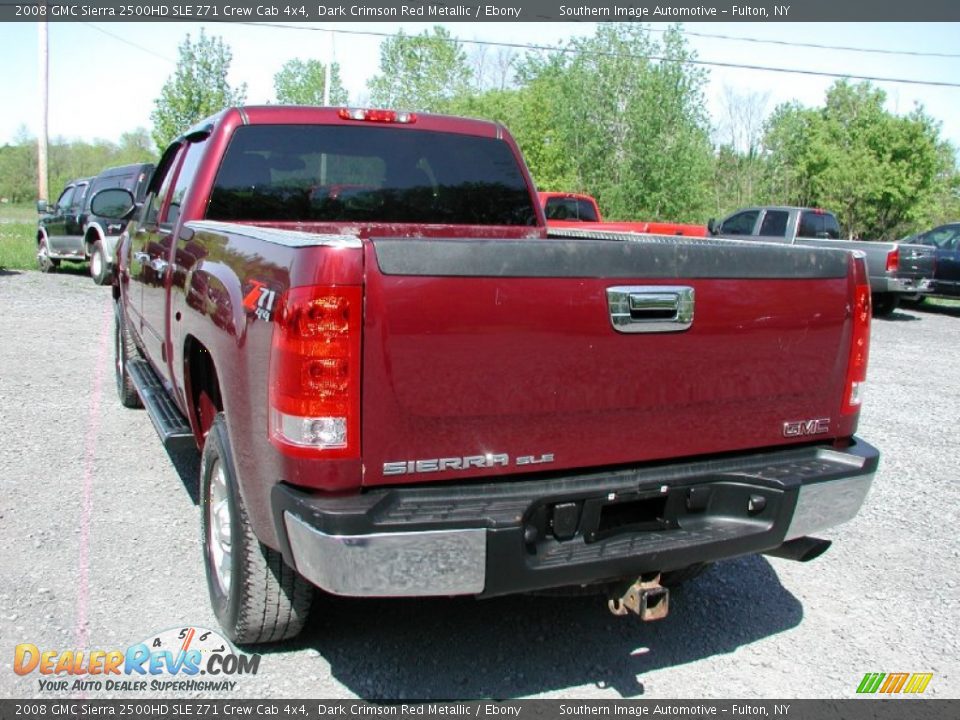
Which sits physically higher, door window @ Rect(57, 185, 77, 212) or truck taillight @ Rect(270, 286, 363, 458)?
door window @ Rect(57, 185, 77, 212)

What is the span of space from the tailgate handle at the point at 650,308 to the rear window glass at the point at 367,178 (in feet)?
6.53

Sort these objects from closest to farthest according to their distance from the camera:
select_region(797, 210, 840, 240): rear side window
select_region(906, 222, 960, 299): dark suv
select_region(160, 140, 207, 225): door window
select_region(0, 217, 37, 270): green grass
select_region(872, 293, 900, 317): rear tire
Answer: select_region(160, 140, 207, 225): door window
select_region(872, 293, 900, 317): rear tire
select_region(906, 222, 960, 299): dark suv
select_region(797, 210, 840, 240): rear side window
select_region(0, 217, 37, 270): green grass

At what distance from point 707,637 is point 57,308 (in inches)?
452

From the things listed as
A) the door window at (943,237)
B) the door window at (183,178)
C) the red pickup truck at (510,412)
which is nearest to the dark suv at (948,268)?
the door window at (943,237)

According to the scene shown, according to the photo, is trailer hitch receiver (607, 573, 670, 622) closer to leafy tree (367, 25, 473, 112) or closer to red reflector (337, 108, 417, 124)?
red reflector (337, 108, 417, 124)

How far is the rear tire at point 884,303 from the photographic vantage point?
15480 mm

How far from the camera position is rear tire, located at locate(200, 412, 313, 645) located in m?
2.92

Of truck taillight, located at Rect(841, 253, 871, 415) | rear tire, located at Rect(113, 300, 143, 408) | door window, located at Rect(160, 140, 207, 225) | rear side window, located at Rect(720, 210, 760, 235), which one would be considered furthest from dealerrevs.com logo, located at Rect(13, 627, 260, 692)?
rear side window, located at Rect(720, 210, 760, 235)

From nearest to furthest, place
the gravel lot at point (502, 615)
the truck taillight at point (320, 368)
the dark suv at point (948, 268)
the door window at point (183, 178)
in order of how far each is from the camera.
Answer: the truck taillight at point (320, 368), the gravel lot at point (502, 615), the door window at point (183, 178), the dark suv at point (948, 268)

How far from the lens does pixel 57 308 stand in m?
12.4

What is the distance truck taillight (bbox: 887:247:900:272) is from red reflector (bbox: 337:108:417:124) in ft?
40.6

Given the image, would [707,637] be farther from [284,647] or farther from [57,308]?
[57,308]

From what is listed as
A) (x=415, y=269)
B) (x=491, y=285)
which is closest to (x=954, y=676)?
(x=491, y=285)

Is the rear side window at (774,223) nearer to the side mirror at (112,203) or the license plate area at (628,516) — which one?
the side mirror at (112,203)
